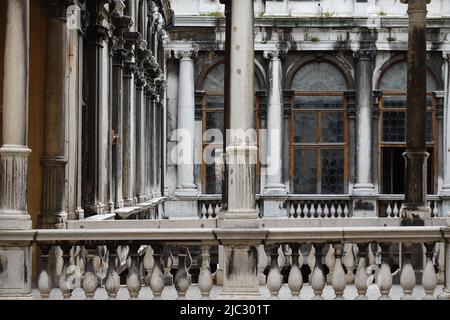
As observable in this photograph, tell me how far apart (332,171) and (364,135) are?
5.94ft

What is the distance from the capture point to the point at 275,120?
3306 cm

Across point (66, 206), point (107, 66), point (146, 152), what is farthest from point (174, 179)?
point (66, 206)

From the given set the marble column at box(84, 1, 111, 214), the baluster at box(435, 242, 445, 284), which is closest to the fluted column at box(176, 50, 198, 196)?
the marble column at box(84, 1, 111, 214)

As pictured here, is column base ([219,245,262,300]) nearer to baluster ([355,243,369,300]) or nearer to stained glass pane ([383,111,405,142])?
baluster ([355,243,369,300])

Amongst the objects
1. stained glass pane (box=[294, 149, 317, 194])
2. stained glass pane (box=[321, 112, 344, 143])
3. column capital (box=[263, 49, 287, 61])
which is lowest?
stained glass pane (box=[294, 149, 317, 194])

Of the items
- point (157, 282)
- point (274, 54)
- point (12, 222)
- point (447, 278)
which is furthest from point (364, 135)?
point (12, 222)

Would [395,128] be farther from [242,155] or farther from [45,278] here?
[45,278]

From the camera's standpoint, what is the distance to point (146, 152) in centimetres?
2655

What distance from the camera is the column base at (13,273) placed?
35.6 ft

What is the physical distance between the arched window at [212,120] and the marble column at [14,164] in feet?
73.1

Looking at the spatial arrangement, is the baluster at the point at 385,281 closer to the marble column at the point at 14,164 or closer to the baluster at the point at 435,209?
the marble column at the point at 14,164

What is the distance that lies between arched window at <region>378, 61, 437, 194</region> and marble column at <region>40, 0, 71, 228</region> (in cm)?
2079

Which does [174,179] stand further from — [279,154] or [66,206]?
[66,206]

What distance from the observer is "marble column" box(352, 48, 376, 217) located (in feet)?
107
